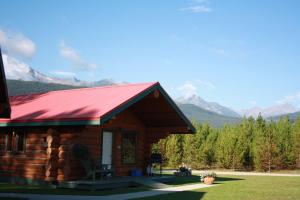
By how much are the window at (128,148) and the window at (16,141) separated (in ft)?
16.4

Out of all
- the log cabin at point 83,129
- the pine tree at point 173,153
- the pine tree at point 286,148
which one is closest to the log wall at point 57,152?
the log cabin at point 83,129

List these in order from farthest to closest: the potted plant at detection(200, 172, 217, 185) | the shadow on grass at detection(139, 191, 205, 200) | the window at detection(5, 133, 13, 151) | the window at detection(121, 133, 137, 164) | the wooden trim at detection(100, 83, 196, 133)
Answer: the window at detection(121, 133, 137, 164) < the potted plant at detection(200, 172, 217, 185) < the window at detection(5, 133, 13, 151) < the wooden trim at detection(100, 83, 196, 133) < the shadow on grass at detection(139, 191, 205, 200)

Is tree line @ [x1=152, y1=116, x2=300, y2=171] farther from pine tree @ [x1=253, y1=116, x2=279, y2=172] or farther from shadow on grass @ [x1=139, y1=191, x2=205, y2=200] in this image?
shadow on grass @ [x1=139, y1=191, x2=205, y2=200]

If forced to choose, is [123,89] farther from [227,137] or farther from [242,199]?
[227,137]

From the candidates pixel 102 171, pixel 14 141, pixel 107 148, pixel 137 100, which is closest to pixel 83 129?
pixel 102 171

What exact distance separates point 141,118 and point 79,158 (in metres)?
6.17

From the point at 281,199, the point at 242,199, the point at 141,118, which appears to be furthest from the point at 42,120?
the point at 281,199

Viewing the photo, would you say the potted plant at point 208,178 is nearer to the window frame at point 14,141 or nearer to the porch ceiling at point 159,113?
the porch ceiling at point 159,113

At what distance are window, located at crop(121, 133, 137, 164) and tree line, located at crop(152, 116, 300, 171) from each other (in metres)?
16.3

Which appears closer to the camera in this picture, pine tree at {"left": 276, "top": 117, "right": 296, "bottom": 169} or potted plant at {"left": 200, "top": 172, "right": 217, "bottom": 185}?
potted plant at {"left": 200, "top": 172, "right": 217, "bottom": 185}

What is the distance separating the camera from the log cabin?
18750 millimetres

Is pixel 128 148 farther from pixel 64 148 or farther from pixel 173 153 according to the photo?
pixel 173 153

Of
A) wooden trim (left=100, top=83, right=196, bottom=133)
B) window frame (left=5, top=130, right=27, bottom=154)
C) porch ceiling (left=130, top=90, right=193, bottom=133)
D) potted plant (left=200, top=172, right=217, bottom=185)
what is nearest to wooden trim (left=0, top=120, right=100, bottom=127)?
wooden trim (left=100, top=83, right=196, bottom=133)

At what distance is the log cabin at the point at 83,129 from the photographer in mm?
18750
